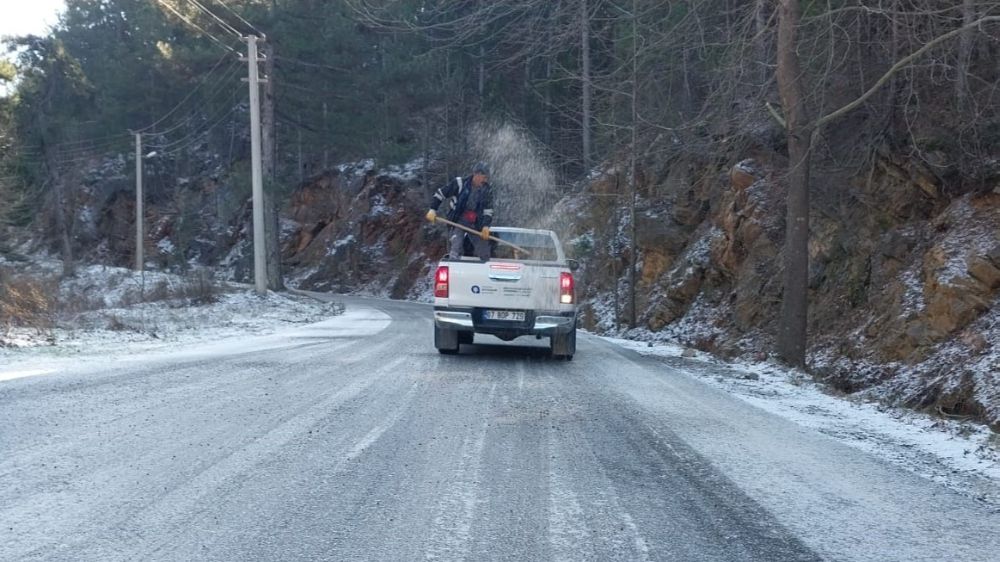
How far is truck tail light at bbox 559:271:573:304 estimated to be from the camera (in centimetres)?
1160

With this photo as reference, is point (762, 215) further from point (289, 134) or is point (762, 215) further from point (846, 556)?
point (289, 134)

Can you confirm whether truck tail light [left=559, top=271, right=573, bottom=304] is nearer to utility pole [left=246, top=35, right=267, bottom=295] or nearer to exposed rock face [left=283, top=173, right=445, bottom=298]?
utility pole [left=246, top=35, right=267, bottom=295]

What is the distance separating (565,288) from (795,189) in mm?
4252

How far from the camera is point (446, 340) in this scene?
11945 mm

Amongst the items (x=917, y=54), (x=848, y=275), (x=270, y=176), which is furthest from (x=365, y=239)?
(x=917, y=54)

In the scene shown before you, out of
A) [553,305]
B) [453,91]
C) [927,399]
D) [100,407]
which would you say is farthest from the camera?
[453,91]

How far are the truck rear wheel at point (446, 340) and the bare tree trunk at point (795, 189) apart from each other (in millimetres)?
5339

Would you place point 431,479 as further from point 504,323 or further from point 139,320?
point 139,320

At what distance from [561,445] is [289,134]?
50.1m

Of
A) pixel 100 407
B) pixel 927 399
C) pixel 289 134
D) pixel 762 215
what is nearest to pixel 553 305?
pixel 927 399

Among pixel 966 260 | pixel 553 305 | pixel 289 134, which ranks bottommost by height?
pixel 553 305

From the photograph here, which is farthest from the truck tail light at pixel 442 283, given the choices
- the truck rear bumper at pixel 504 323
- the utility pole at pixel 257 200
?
the utility pole at pixel 257 200

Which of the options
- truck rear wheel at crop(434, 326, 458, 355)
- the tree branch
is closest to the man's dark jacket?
truck rear wheel at crop(434, 326, 458, 355)

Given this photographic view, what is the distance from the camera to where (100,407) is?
705 centimetres
